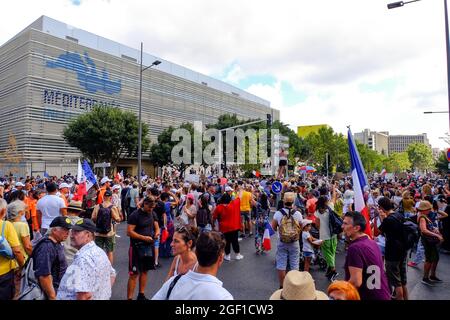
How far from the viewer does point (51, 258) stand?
3025 millimetres

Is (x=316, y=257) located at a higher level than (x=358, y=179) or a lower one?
lower

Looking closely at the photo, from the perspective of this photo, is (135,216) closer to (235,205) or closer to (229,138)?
(235,205)

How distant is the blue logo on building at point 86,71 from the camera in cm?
3611

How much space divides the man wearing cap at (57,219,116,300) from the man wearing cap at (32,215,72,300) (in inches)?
10.7

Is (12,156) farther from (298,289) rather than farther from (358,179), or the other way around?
(298,289)

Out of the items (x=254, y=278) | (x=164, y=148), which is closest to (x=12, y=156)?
(x=164, y=148)

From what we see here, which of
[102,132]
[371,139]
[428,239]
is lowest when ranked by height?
[428,239]

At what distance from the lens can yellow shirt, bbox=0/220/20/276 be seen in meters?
3.46

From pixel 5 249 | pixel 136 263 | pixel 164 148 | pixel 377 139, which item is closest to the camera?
pixel 5 249

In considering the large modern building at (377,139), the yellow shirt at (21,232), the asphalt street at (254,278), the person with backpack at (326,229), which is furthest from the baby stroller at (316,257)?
the large modern building at (377,139)

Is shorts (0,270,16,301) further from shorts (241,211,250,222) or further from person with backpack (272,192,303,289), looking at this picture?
shorts (241,211,250,222)

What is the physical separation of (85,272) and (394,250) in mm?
4017

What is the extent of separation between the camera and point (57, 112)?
3588cm
